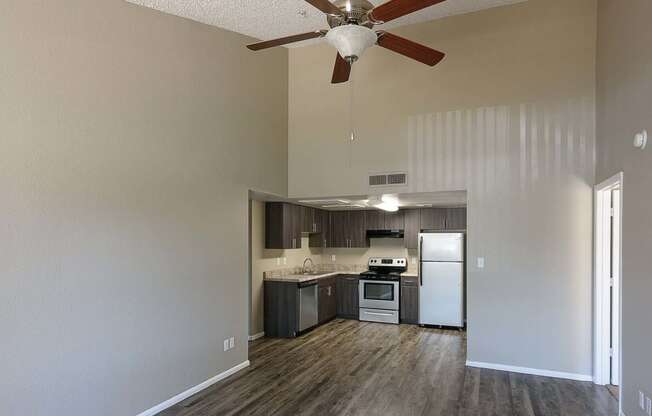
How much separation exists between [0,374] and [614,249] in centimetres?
532

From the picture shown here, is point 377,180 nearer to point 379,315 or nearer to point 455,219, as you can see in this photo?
point 455,219

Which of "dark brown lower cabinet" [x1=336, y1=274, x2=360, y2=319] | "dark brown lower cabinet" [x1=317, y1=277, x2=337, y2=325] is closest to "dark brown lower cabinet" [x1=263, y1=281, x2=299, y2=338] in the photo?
"dark brown lower cabinet" [x1=317, y1=277, x2=337, y2=325]

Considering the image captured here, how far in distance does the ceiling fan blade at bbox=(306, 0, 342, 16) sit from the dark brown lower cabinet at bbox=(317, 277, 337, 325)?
16.4ft

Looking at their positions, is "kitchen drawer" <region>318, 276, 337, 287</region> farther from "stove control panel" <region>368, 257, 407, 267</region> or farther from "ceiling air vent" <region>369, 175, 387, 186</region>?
"ceiling air vent" <region>369, 175, 387, 186</region>

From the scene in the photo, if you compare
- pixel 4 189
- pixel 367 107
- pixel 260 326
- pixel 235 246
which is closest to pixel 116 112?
pixel 4 189

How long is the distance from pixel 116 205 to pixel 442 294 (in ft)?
16.9

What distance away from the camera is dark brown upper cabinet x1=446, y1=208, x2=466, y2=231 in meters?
7.16

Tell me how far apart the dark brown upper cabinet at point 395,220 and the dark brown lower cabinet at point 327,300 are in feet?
4.90

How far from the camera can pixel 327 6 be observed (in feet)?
7.50

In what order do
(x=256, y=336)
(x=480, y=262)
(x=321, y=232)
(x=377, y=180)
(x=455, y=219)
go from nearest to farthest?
(x=480, y=262) < (x=377, y=180) < (x=256, y=336) < (x=455, y=219) < (x=321, y=232)

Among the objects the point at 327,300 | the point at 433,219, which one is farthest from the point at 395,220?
the point at 327,300

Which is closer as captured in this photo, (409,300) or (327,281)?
(409,300)

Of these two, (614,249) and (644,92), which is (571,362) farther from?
(644,92)

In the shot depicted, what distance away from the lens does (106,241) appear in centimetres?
307
